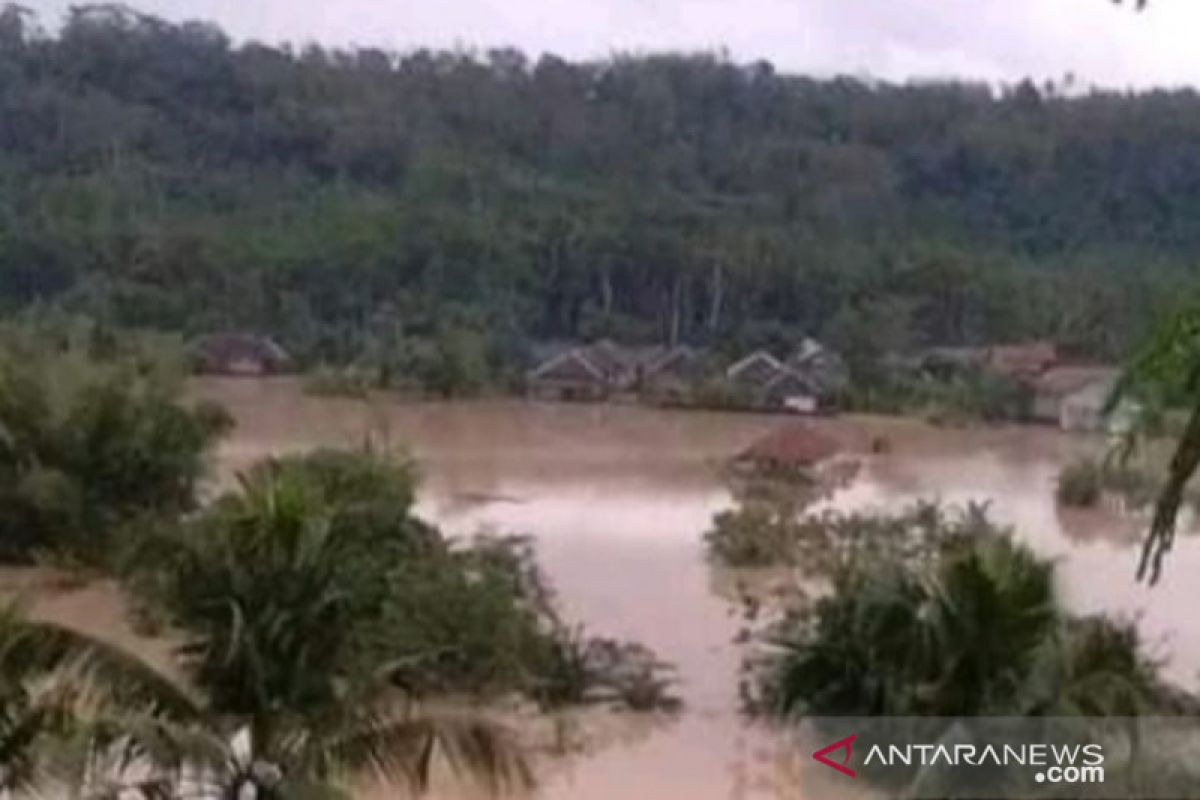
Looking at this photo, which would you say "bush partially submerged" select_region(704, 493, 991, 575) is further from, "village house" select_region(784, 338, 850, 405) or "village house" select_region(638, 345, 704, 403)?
"village house" select_region(784, 338, 850, 405)

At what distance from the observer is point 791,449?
1798 centimetres

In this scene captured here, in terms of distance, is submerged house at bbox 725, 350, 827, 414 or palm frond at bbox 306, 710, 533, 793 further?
submerged house at bbox 725, 350, 827, 414

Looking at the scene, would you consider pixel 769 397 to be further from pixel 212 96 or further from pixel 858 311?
pixel 212 96

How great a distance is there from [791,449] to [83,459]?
7.02 m

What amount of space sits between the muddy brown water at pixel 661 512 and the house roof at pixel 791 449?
377mm

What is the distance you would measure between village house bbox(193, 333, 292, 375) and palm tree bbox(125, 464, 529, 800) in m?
19.1

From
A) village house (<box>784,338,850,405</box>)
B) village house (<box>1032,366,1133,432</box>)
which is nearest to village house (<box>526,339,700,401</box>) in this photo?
village house (<box>784,338,850,405</box>)

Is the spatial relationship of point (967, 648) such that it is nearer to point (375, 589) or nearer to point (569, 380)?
point (375, 589)

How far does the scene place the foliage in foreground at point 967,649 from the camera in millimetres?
4957

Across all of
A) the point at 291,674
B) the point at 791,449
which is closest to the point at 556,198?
the point at 791,449

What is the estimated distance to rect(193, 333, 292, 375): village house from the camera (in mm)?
22938

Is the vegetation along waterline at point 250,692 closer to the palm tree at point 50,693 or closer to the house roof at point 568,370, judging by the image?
the palm tree at point 50,693

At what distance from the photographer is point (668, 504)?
16.4 metres

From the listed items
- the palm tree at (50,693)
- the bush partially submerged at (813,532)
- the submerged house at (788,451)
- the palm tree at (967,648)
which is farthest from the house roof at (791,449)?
the palm tree at (50,693)
